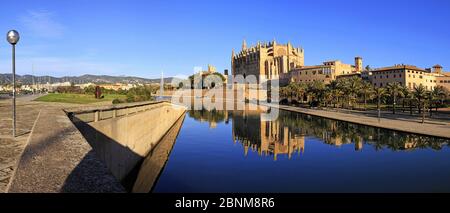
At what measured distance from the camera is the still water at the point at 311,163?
17.2 m

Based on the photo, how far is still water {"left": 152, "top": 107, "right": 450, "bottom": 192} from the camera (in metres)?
17.2

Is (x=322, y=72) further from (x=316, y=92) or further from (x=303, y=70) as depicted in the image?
(x=316, y=92)

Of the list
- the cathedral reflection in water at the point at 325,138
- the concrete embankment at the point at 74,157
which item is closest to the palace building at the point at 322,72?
the cathedral reflection in water at the point at 325,138

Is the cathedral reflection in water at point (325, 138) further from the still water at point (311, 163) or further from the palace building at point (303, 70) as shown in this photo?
the palace building at point (303, 70)

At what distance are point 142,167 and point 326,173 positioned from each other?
1150 centimetres

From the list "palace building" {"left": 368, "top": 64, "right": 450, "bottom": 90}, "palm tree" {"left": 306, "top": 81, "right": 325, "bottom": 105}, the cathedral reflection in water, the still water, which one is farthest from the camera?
"palace building" {"left": 368, "top": 64, "right": 450, "bottom": 90}

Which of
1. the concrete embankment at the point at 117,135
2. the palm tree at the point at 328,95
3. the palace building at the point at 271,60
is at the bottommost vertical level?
the concrete embankment at the point at 117,135

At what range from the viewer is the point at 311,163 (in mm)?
22688

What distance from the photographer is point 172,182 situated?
1866 centimetres

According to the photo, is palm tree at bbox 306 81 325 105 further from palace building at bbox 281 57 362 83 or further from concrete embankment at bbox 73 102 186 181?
concrete embankment at bbox 73 102 186 181

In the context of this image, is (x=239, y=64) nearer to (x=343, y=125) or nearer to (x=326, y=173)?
(x=343, y=125)

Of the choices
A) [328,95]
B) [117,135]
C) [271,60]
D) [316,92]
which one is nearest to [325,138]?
[117,135]

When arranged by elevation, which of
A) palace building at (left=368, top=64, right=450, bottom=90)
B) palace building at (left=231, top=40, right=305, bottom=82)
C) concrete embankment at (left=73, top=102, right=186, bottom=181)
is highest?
palace building at (left=231, top=40, right=305, bottom=82)

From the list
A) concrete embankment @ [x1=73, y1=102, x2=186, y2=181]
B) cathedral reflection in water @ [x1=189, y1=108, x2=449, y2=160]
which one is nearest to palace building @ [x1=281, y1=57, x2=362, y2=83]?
cathedral reflection in water @ [x1=189, y1=108, x2=449, y2=160]
